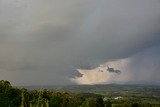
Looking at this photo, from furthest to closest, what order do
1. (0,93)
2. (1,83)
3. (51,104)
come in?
1. (1,83)
2. (0,93)
3. (51,104)

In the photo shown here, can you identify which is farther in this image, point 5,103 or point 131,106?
point 131,106

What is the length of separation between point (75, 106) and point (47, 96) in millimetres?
13839

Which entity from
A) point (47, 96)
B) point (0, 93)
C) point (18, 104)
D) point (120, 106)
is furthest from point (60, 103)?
point (120, 106)

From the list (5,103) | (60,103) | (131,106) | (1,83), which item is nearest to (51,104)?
(60,103)

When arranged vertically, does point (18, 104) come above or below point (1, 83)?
below

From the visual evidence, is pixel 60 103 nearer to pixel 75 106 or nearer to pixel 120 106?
pixel 75 106

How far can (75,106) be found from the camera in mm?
166375

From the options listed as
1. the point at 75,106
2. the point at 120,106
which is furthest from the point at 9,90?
the point at 120,106

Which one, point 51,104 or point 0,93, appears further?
point 0,93

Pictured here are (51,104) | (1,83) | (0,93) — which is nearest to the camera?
(51,104)

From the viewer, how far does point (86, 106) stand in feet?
549

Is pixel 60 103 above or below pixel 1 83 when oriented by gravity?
below

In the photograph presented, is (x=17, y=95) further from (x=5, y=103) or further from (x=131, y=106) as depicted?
(x=131, y=106)

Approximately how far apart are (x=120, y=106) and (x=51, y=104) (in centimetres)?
5167
